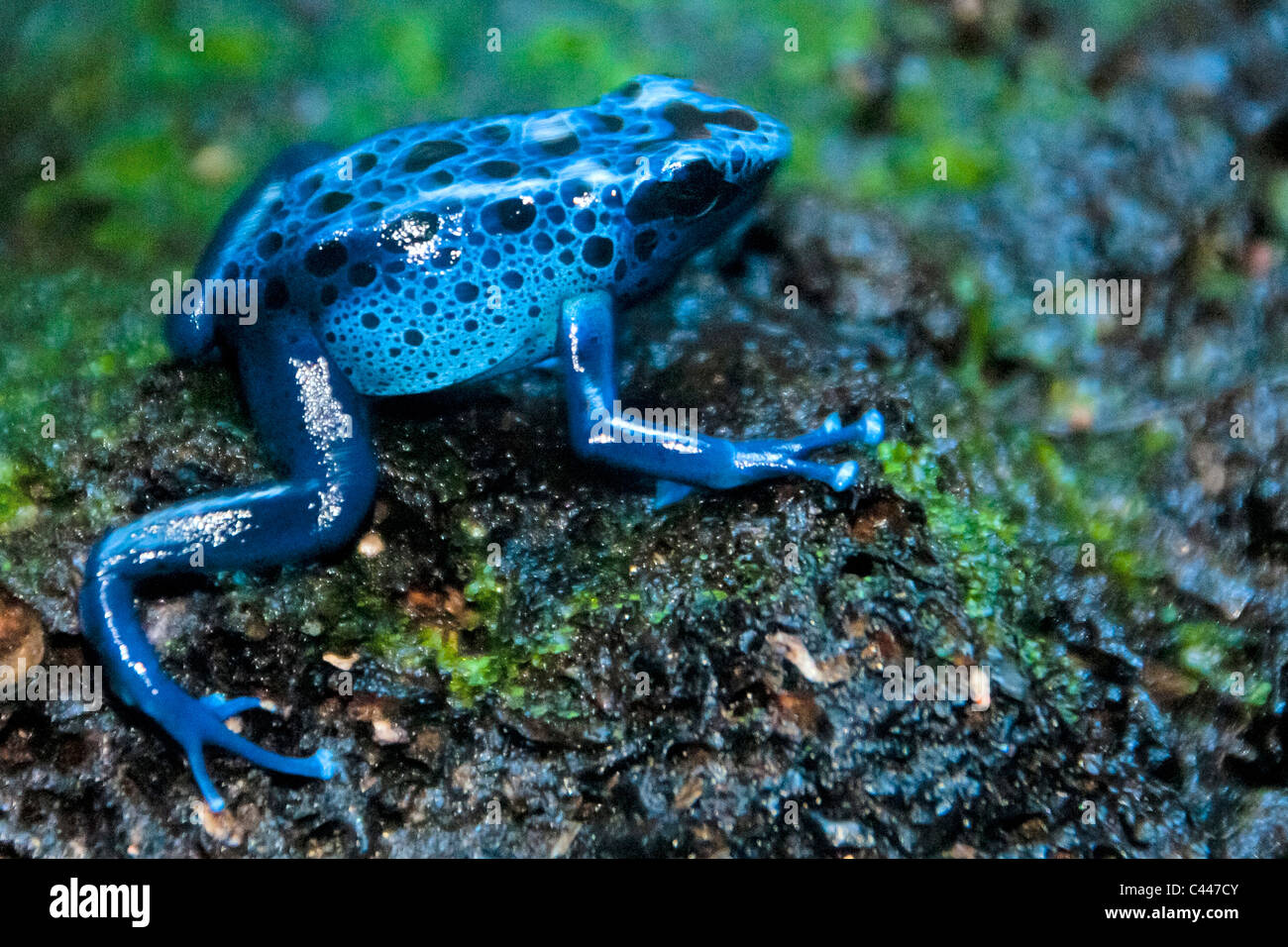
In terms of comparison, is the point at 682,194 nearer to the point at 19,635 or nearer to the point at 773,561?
the point at 773,561

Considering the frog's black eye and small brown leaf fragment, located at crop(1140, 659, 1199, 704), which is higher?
the frog's black eye

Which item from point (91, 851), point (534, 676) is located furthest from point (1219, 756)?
point (91, 851)

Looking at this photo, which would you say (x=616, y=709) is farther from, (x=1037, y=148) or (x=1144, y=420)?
(x=1037, y=148)

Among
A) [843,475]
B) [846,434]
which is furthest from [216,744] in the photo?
[846,434]

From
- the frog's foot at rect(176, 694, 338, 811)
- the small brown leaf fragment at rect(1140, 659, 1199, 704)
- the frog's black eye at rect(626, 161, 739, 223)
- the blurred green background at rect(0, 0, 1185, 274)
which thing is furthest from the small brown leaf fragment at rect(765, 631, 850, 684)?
the blurred green background at rect(0, 0, 1185, 274)

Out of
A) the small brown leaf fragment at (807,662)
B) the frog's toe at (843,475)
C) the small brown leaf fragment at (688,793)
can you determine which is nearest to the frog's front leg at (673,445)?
the frog's toe at (843,475)

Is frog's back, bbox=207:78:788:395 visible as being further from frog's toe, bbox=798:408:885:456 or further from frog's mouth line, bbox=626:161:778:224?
frog's toe, bbox=798:408:885:456

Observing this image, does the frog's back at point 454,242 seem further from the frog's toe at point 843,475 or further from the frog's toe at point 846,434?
the frog's toe at point 843,475
